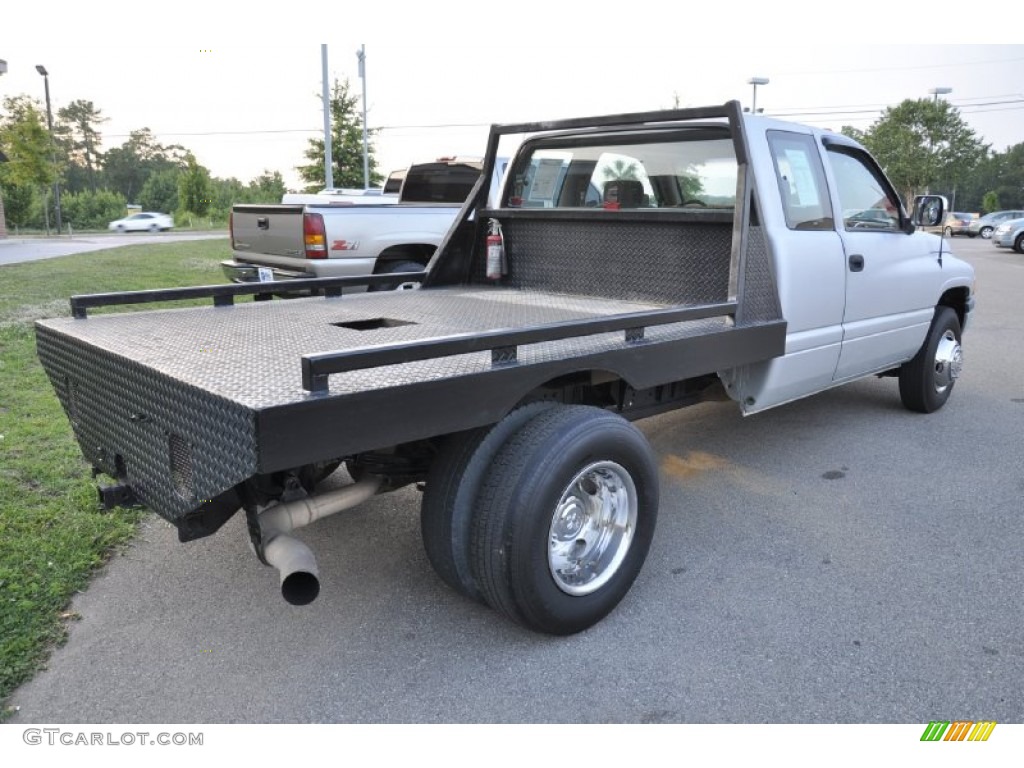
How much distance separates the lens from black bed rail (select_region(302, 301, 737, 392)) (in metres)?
2.36

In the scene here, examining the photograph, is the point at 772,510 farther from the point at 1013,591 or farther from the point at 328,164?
the point at 328,164

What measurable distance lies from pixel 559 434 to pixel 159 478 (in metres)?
1.39

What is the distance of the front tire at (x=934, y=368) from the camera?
616cm

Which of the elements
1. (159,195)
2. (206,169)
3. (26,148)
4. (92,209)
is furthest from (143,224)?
(159,195)

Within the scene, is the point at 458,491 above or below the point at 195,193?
below

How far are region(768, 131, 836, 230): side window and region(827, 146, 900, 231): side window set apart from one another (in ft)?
0.79

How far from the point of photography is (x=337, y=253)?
28.6 feet

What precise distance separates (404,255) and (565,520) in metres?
6.69

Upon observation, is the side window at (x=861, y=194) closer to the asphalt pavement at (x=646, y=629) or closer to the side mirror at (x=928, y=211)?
the side mirror at (x=928, y=211)

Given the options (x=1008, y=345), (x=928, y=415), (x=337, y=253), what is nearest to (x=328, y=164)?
(x=337, y=253)

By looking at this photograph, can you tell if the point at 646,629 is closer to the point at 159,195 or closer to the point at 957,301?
the point at 957,301

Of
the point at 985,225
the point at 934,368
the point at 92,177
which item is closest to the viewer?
the point at 934,368

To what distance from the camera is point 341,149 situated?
106 ft

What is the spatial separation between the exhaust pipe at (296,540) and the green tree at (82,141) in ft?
316
